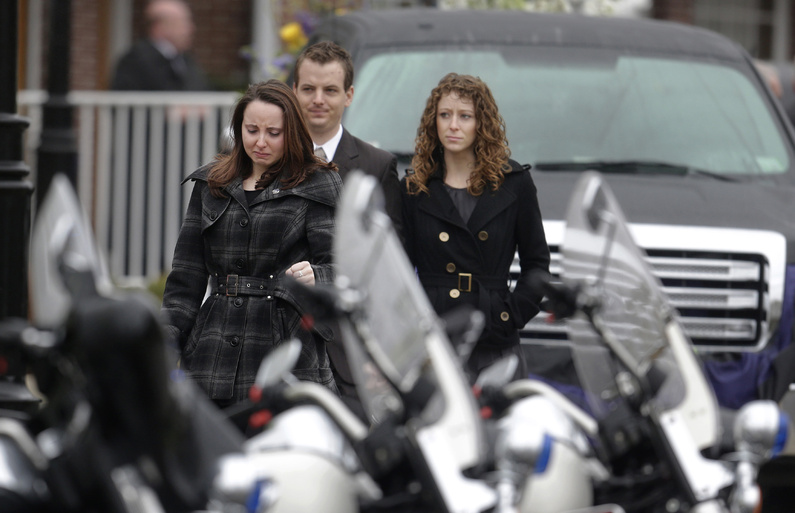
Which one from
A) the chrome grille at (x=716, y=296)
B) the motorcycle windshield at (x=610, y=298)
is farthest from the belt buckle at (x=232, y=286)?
the chrome grille at (x=716, y=296)

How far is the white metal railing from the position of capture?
1028cm

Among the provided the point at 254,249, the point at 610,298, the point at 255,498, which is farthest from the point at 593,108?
the point at 255,498

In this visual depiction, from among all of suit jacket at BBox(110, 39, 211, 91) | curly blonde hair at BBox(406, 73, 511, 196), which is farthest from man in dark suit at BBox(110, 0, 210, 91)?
curly blonde hair at BBox(406, 73, 511, 196)

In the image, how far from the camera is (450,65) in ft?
21.2

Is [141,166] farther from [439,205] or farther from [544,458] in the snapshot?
[544,458]

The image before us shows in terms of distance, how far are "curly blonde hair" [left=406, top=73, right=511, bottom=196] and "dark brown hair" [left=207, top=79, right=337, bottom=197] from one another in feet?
1.38

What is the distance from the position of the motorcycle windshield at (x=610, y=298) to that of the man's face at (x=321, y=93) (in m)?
1.85

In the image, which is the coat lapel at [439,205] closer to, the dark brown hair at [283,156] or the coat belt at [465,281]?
the coat belt at [465,281]

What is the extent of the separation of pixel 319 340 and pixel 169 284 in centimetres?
54

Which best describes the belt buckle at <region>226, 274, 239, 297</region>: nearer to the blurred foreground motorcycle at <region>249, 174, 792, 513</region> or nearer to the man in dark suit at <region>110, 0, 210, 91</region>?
the blurred foreground motorcycle at <region>249, 174, 792, 513</region>

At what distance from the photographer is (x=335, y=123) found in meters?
5.03

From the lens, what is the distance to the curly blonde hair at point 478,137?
15.1 ft

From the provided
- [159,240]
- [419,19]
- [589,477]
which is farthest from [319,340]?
[159,240]

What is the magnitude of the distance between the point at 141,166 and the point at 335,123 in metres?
5.61
